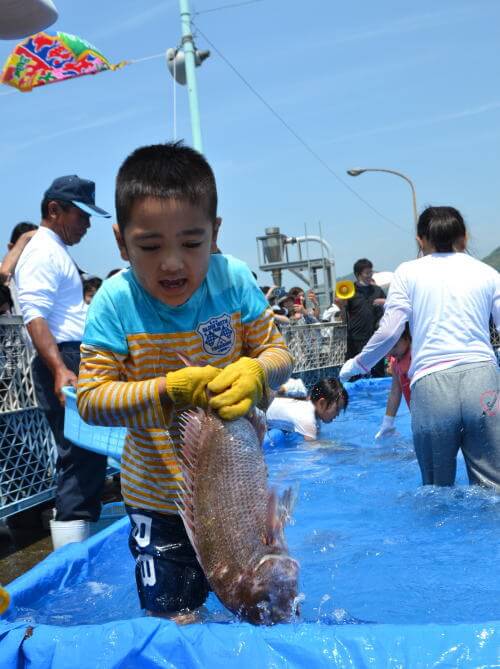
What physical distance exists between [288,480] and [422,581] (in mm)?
2907

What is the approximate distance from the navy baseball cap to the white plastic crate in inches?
53.6

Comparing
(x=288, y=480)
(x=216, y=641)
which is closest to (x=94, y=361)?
(x=216, y=641)

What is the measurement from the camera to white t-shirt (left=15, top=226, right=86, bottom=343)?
444cm

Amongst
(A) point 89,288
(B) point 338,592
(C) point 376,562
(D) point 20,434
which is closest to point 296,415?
(A) point 89,288

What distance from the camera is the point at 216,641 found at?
216cm

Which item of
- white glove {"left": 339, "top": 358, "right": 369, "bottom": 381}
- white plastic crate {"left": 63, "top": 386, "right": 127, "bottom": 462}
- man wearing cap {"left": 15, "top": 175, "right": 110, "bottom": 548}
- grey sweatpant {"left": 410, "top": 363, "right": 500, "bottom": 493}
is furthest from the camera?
white glove {"left": 339, "top": 358, "right": 369, "bottom": 381}

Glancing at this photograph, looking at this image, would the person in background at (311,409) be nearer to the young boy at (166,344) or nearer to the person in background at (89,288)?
the person in background at (89,288)

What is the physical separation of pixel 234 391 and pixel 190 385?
126 mm

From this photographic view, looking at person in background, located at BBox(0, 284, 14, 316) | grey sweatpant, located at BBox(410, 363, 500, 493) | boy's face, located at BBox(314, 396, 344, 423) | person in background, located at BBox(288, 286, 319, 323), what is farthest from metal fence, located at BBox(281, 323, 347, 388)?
grey sweatpant, located at BBox(410, 363, 500, 493)

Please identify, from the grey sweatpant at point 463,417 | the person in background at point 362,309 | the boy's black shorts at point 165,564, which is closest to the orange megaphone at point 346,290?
the person in background at point 362,309

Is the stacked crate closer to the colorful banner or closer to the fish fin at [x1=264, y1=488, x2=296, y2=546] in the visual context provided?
the fish fin at [x1=264, y1=488, x2=296, y2=546]

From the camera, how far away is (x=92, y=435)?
4.05 metres

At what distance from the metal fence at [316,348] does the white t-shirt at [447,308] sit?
7.02 metres

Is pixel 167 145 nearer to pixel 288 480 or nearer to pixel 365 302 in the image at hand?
pixel 288 480
